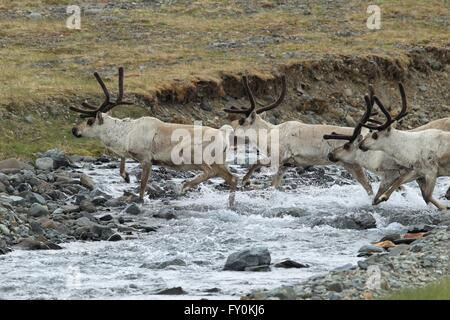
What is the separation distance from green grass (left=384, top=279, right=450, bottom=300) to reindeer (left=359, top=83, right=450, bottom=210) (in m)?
6.38

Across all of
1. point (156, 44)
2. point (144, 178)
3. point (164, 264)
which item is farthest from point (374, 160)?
point (156, 44)

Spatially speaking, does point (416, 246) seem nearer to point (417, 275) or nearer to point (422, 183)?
point (417, 275)

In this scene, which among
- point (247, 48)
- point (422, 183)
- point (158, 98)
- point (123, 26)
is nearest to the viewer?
point (422, 183)

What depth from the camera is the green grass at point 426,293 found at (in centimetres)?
1127

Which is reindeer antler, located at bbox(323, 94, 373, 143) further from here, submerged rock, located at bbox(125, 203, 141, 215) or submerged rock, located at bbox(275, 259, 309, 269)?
submerged rock, located at bbox(275, 259, 309, 269)

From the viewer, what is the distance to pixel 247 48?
105 ft

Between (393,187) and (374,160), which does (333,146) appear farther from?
(393,187)

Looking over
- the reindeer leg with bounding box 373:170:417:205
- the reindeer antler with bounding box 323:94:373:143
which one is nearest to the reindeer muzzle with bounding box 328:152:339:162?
the reindeer antler with bounding box 323:94:373:143

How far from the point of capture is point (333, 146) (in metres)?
20.2

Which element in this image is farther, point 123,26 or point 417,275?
point 123,26

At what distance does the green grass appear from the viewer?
444 inches

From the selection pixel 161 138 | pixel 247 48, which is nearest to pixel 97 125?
pixel 161 138

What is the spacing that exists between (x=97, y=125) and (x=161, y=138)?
1.53m
